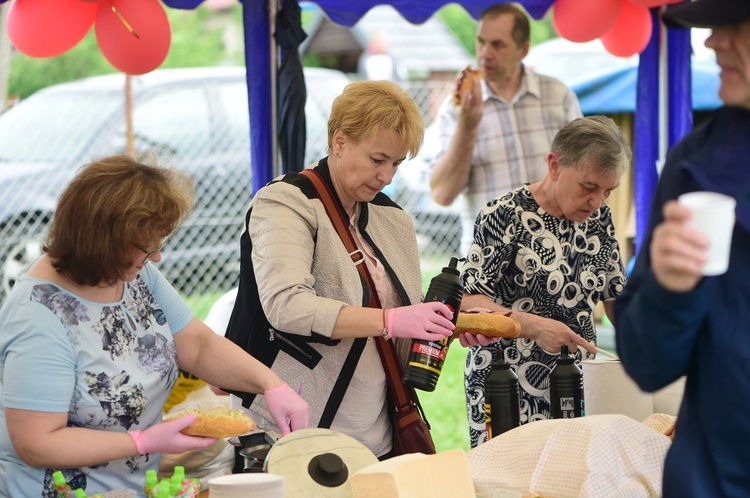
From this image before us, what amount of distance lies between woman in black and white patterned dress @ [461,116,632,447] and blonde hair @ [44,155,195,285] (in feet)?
3.92

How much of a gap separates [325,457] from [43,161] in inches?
236

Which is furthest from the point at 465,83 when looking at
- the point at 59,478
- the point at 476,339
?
the point at 59,478

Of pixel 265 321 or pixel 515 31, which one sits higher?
pixel 515 31

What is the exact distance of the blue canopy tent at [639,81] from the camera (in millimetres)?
4430

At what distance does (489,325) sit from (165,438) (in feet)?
3.19

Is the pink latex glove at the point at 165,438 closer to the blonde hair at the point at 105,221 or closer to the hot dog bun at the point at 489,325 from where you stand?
the blonde hair at the point at 105,221

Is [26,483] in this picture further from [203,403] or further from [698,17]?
[698,17]

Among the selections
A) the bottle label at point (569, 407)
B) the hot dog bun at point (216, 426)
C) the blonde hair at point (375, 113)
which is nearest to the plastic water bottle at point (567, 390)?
the bottle label at point (569, 407)

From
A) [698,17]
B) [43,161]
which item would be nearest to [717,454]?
[698,17]

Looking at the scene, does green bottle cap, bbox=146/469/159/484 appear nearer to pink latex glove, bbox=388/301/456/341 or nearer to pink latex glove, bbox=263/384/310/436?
pink latex glove, bbox=263/384/310/436

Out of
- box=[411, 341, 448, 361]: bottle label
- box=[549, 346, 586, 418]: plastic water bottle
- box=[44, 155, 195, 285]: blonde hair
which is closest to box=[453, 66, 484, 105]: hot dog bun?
box=[549, 346, 586, 418]: plastic water bottle

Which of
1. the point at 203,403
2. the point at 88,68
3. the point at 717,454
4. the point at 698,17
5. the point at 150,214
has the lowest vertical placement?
the point at 203,403

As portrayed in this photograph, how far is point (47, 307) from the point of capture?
2023mm

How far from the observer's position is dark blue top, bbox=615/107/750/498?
1332 millimetres
